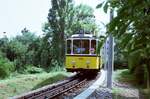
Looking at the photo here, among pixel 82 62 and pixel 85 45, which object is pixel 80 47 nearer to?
pixel 85 45

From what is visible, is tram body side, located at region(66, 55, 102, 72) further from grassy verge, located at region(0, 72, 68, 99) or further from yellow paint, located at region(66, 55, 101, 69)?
grassy verge, located at region(0, 72, 68, 99)

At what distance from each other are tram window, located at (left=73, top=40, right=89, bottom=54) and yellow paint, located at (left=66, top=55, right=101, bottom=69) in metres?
0.42

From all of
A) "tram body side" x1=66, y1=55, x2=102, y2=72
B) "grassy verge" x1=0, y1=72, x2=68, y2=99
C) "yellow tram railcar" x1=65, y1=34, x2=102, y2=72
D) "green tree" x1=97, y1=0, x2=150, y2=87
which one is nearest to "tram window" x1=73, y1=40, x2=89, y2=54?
"yellow tram railcar" x1=65, y1=34, x2=102, y2=72

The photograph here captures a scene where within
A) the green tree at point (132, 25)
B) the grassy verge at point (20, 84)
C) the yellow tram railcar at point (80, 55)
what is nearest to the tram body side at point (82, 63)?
the yellow tram railcar at point (80, 55)

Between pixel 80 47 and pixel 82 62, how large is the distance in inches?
36.9

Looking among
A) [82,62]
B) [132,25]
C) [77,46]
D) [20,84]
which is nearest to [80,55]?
[82,62]

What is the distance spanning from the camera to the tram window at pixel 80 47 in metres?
26.8

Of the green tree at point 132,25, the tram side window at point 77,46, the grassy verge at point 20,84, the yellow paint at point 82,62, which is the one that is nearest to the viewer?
the green tree at point 132,25

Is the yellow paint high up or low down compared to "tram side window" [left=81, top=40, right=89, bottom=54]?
down

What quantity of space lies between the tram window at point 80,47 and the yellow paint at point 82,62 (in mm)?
417

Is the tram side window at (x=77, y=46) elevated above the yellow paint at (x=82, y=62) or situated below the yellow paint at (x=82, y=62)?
above

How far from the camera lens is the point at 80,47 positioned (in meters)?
27.0

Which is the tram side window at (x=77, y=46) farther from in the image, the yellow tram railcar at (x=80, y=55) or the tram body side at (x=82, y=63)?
the tram body side at (x=82, y=63)

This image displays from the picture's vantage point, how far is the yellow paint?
26703mm
